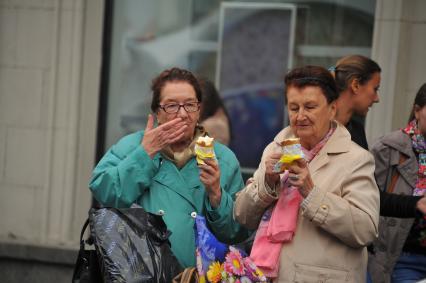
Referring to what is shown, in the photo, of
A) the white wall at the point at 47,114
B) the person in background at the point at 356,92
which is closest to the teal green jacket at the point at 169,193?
the person in background at the point at 356,92

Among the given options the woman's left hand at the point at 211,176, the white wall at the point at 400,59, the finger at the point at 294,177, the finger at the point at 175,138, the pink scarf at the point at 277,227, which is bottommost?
the pink scarf at the point at 277,227

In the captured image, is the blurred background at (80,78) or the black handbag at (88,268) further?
the blurred background at (80,78)

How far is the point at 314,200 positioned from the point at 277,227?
0.76 ft

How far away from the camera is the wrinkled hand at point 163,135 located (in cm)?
472

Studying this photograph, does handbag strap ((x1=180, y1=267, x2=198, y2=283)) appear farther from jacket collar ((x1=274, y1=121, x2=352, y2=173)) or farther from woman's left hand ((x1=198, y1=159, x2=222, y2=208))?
jacket collar ((x1=274, y1=121, x2=352, y2=173))

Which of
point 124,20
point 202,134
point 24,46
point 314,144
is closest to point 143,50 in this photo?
point 124,20

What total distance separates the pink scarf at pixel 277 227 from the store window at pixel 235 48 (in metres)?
3.41

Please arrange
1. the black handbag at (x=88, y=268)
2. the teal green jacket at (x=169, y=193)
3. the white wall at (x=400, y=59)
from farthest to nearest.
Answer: the white wall at (x=400, y=59) → the teal green jacket at (x=169, y=193) → the black handbag at (x=88, y=268)

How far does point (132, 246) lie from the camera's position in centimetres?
444

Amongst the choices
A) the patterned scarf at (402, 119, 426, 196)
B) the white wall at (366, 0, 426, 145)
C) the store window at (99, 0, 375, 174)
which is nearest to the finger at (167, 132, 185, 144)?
the patterned scarf at (402, 119, 426, 196)

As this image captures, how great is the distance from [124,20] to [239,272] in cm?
433

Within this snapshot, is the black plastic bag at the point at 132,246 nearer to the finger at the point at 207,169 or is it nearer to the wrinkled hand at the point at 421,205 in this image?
the finger at the point at 207,169

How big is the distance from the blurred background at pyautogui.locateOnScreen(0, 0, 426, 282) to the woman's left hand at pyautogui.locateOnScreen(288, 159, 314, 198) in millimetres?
3616

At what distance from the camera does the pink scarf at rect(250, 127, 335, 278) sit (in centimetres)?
436
